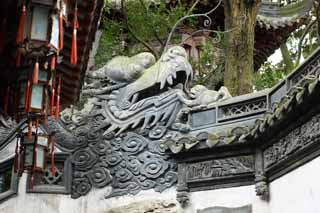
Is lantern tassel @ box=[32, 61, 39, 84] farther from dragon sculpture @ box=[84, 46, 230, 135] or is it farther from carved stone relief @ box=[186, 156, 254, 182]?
dragon sculpture @ box=[84, 46, 230, 135]

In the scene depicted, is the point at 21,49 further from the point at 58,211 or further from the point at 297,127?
the point at 58,211

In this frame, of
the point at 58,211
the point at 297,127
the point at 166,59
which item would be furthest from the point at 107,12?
the point at 297,127

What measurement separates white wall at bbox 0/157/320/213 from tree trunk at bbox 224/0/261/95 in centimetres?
221

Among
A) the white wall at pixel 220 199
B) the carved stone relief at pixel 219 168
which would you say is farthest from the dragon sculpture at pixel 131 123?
the carved stone relief at pixel 219 168

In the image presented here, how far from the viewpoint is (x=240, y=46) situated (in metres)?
9.48

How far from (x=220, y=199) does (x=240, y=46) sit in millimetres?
2858

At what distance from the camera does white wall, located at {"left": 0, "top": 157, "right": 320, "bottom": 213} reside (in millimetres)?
6285

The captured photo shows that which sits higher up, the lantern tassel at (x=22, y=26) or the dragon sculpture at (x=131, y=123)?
the dragon sculpture at (x=131, y=123)

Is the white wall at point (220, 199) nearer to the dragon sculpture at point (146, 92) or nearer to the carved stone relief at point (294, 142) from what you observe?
the carved stone relief at point (294, 142)

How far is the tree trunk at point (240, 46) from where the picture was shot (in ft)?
30.7

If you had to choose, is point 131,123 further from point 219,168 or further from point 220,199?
point 220,199

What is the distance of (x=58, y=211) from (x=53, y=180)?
0.42 m

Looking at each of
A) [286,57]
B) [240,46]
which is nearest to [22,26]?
[240,46]

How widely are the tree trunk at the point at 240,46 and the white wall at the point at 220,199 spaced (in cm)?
221
